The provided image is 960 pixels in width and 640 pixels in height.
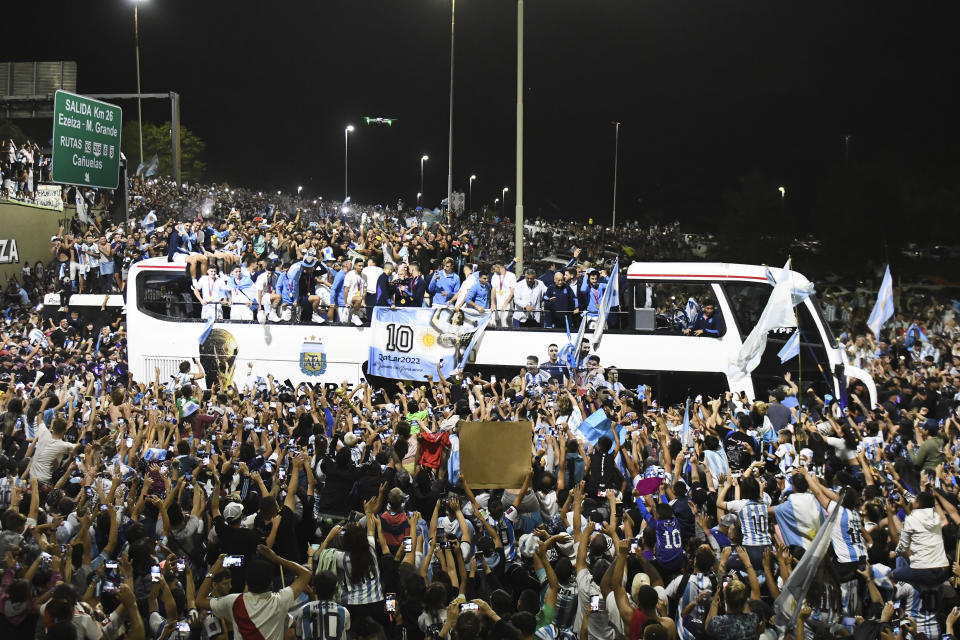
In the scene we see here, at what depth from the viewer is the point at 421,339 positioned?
48.1ft

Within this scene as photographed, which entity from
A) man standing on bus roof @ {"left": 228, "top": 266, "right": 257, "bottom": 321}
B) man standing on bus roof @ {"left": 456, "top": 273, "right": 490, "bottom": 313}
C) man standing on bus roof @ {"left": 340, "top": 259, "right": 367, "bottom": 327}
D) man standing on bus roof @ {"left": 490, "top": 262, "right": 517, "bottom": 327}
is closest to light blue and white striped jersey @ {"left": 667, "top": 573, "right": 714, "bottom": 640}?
man standing on bus roof @ {"left": 456, "top": 273, "right": 490, "bottom": 313}

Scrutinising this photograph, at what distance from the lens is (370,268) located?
15828mm

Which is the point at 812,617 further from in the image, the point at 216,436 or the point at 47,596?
the point at 216,436

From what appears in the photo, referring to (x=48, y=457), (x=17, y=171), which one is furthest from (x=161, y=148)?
(x=48, y=457)

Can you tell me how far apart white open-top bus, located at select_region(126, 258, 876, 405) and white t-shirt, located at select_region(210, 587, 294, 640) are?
8.37m

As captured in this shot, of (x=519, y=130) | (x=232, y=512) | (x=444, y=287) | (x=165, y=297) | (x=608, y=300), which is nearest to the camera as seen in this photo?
(x=232, y=512)

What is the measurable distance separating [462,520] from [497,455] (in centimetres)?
120

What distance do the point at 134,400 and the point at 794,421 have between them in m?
8.82

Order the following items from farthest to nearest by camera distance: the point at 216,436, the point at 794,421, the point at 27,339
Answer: the point at 27,339 → the point at 794,421 → the point at 216,436

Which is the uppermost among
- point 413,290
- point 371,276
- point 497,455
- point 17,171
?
point 17,171

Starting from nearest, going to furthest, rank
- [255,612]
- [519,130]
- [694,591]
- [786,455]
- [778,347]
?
1. [255,612]
2. [694,591]
3. [786,455]
4. [778,347]
5. [519,130]

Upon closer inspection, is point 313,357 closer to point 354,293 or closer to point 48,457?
point 354,293

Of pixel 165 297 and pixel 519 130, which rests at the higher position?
pixel 519 130

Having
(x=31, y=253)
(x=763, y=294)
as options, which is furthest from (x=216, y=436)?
(x=31, y=253)
